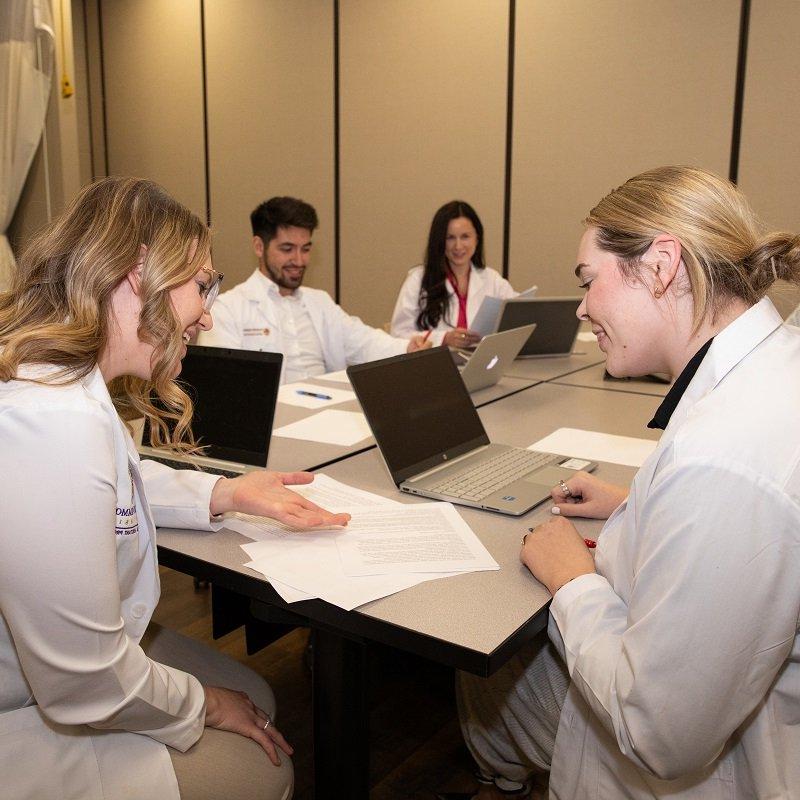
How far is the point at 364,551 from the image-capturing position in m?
1.25

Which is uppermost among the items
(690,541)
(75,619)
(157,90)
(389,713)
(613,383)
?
(157,90)

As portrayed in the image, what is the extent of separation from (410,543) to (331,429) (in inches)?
31.3

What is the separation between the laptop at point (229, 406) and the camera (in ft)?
5.30

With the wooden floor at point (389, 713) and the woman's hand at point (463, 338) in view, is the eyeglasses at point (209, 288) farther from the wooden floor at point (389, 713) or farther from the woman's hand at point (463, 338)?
the woman's hand at point (463, 338)

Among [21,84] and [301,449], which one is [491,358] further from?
[21,84]

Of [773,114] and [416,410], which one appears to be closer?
[416,410]

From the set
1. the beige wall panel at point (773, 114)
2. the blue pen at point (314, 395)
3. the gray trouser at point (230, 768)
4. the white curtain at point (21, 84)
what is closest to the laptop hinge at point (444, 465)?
the gray trouser at point (230, 768)

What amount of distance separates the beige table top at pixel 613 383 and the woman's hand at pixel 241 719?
5.83ft

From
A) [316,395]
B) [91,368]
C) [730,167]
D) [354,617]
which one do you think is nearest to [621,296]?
[354,617]

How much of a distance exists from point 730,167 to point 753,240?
126 inches

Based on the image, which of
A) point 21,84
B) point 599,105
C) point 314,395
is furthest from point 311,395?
point 599,105

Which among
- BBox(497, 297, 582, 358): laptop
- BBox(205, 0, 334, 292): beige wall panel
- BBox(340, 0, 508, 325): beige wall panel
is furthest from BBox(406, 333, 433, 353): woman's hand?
BBox(205, 0, 334, 292): beige wall panel

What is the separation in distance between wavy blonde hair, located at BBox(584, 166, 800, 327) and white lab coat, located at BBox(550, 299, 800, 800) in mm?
55

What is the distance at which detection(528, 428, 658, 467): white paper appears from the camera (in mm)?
1835
